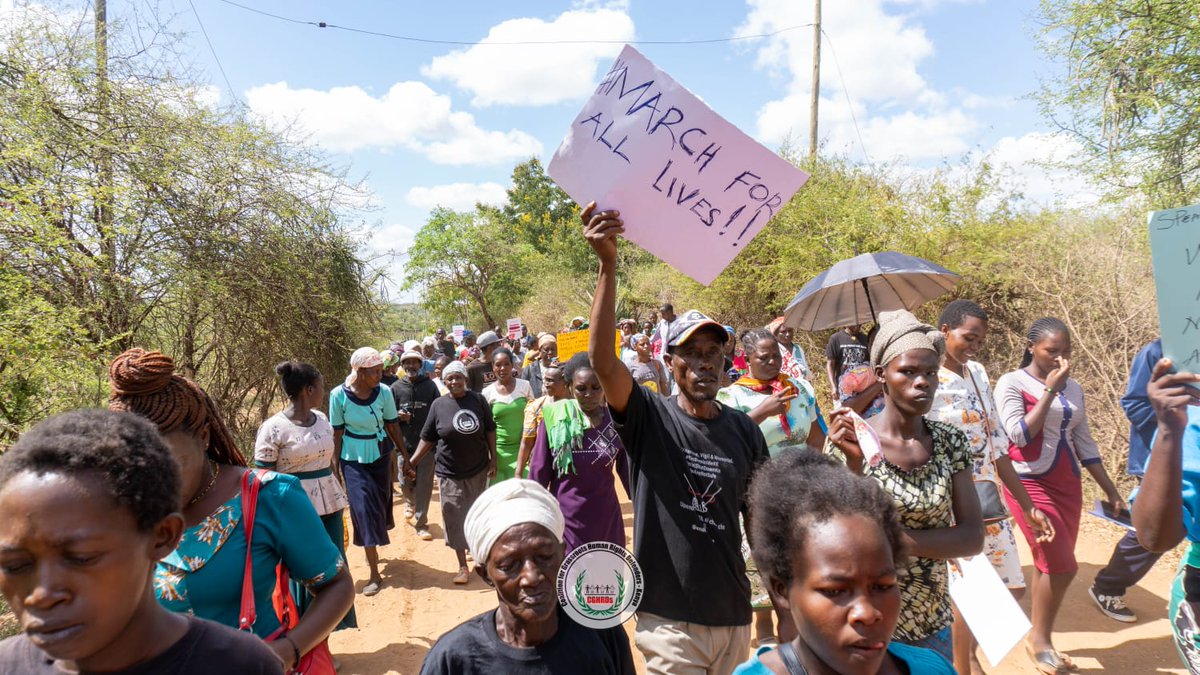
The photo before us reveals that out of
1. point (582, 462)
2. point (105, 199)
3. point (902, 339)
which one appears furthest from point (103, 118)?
point (902, 339)

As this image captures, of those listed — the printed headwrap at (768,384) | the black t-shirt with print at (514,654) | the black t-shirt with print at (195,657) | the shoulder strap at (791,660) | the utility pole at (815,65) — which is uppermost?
the utility pole at (815,65)

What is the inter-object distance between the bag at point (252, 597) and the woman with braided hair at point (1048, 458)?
404 cm

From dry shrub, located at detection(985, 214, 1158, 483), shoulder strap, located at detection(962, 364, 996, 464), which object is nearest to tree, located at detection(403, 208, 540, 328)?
dry shrub, located at detection(985, 214, 1158, 483)

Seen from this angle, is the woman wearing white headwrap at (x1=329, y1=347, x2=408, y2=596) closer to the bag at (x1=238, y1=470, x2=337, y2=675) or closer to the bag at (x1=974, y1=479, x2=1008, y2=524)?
the bag at (x1=238, y1=470, x2=337, y2=675)

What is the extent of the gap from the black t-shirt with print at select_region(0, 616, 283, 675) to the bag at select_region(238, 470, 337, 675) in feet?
1.69

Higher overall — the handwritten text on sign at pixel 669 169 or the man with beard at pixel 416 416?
the handwritten text on sign at pixel 669 169

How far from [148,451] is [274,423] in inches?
138

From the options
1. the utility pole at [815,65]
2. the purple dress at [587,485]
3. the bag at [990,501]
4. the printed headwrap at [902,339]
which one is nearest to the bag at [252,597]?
the purple dress at [587,485]

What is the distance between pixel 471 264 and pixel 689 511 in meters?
36.0

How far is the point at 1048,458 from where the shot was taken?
4.21 metres

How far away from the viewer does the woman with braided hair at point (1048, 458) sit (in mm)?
4062

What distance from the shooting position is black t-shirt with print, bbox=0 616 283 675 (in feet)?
4.12

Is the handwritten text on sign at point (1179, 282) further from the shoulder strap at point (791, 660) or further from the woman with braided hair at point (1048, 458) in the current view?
the woman with braided hair at point (1048, 458)

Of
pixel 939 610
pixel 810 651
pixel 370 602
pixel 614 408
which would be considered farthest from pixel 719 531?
pixel 370 602
